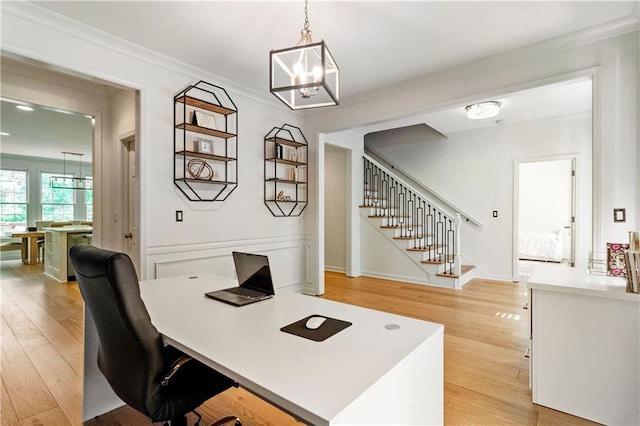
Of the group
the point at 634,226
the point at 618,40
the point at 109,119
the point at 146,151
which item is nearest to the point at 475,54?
the point at 618,40

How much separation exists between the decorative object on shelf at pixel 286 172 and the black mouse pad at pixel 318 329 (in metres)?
2.87

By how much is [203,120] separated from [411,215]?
425 cm

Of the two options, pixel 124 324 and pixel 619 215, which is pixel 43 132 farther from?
pixel 619 215

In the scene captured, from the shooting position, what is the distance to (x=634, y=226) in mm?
2346

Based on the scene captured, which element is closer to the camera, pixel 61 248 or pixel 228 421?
pixel 228 421

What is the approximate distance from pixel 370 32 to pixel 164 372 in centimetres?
269

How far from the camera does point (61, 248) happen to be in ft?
17.6

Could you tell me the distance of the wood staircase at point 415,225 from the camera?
499 cm

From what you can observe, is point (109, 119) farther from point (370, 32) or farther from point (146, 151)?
point (370, 32)

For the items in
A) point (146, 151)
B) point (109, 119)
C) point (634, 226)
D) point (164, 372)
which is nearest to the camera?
point (164, 372)

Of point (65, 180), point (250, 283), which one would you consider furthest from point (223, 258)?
point (65, 180)

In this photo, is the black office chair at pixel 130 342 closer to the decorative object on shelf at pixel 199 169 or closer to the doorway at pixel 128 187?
the decorative object on shelf at pixel 199 169

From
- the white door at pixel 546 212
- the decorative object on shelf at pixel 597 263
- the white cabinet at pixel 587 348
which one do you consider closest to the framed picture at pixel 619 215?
the decorative object on shelf at pixel 597 263

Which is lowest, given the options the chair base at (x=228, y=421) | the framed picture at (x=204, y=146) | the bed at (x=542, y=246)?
the chair base at (x=228, y=421)
